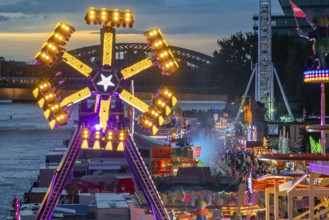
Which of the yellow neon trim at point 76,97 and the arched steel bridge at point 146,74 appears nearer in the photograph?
the yellow neon trim at point 76,97

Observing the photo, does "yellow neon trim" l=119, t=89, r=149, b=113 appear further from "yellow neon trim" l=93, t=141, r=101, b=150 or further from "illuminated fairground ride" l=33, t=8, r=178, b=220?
"yellow neon trim" l=93, t=141, r=101, b=150

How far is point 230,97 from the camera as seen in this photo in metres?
113

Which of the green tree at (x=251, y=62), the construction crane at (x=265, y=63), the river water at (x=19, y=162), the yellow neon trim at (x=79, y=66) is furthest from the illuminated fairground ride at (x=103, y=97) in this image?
the green tree at (x=251, y=62)

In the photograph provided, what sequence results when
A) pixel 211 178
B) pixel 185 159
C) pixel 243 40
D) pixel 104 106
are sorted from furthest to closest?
pixel 243 40 < pixel 185 159 < pixel 211 178 < pixel 104 106

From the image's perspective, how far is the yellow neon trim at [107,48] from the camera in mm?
20766

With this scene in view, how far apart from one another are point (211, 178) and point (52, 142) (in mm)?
56703

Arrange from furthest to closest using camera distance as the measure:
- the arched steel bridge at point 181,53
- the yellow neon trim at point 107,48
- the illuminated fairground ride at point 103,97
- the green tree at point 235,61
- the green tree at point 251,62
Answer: the arched steel bridge at point 181,53
the green tree at point 235,61
the green tree at point 251,62
the yellow neon trim at point 107,48
the illuminated fairground ride at point 103,97

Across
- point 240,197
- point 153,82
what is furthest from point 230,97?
point 240,197

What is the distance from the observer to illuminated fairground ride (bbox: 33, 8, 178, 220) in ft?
66.4

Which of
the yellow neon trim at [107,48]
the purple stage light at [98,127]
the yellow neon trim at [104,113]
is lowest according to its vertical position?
the purple stage light at [98,127]

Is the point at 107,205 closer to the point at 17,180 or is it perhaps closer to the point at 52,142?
the point at 17,180

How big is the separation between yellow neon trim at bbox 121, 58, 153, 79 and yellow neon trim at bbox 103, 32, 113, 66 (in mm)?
414

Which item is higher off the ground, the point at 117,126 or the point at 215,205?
the point at 117,126

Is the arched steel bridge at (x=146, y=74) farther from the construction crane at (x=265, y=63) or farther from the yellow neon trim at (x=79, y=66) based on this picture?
the yellow neon trim at (x=79, y=66)
